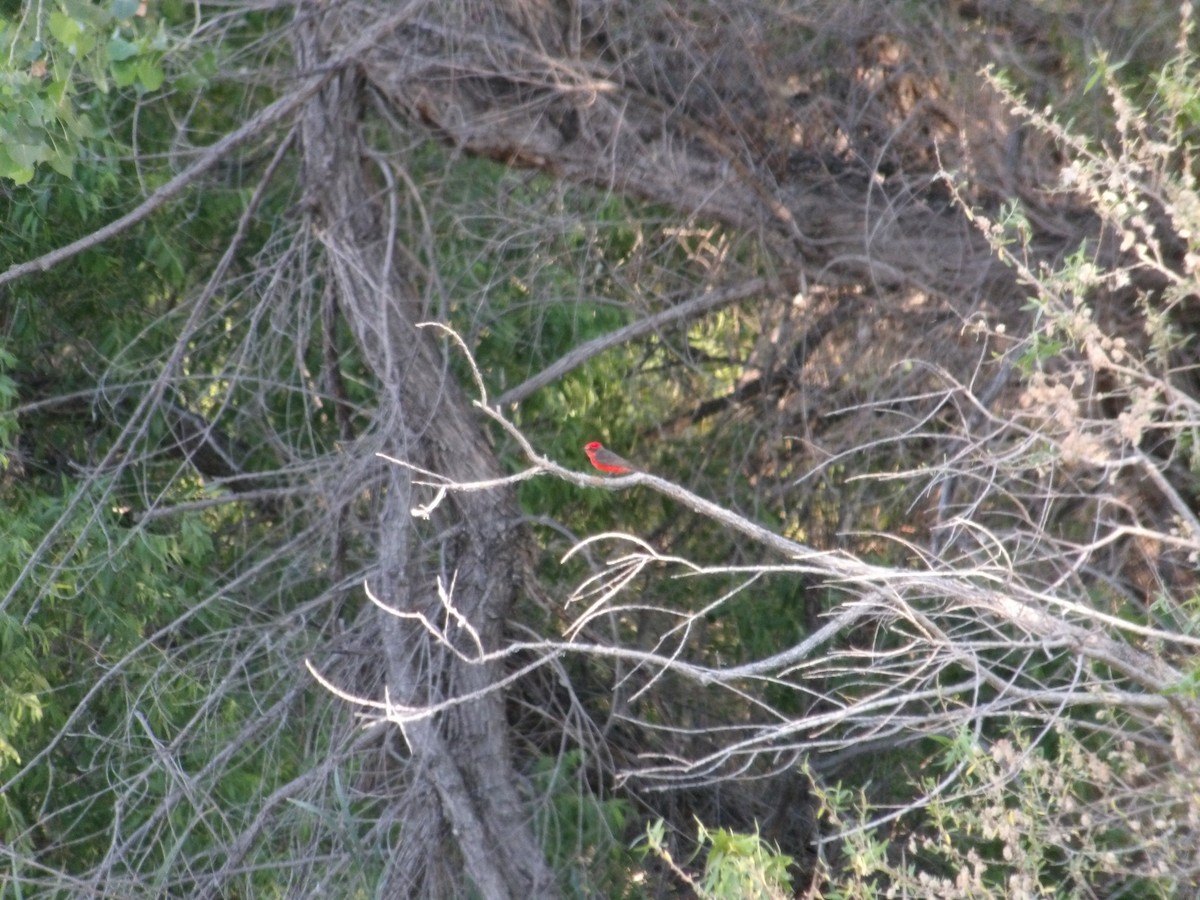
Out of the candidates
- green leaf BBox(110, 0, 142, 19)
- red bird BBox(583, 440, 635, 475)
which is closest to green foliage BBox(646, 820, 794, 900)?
green leaf BBox(110, 0, 142, 19)

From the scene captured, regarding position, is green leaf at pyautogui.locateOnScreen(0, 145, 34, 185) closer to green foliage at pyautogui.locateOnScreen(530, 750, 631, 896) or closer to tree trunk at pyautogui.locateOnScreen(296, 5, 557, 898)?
tree trunk at pyautogui.locateOnScreen(296, 5, 557, 898)

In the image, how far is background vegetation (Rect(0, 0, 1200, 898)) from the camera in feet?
18.0

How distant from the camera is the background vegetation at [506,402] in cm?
550

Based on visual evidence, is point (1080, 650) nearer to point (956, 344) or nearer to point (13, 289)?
point (956, 344)

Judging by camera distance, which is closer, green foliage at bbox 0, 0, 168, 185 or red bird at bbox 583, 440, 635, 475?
green foliage at bbox 0, 0, 168, 185

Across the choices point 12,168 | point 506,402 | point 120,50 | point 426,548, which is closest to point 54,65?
point 120,50

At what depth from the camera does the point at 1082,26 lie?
6207 mm

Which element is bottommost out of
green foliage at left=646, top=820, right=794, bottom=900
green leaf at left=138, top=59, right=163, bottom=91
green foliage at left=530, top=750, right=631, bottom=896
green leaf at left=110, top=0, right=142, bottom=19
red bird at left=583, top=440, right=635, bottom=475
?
green foliage at left=530, top=750, right=631, bottom=896

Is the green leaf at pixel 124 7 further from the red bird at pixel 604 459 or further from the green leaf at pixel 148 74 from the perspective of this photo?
the red bird at pixel 604 459

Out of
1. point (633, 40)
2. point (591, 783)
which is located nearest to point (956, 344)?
point (633, 40)

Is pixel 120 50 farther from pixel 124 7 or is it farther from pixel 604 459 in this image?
pixel 604 459

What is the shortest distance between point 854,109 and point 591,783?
2936 mm

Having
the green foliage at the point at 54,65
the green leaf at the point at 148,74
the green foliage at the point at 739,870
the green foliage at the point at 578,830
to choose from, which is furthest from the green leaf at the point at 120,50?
the green foliage at the point at 578,830

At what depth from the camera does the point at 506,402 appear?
6527 mm
